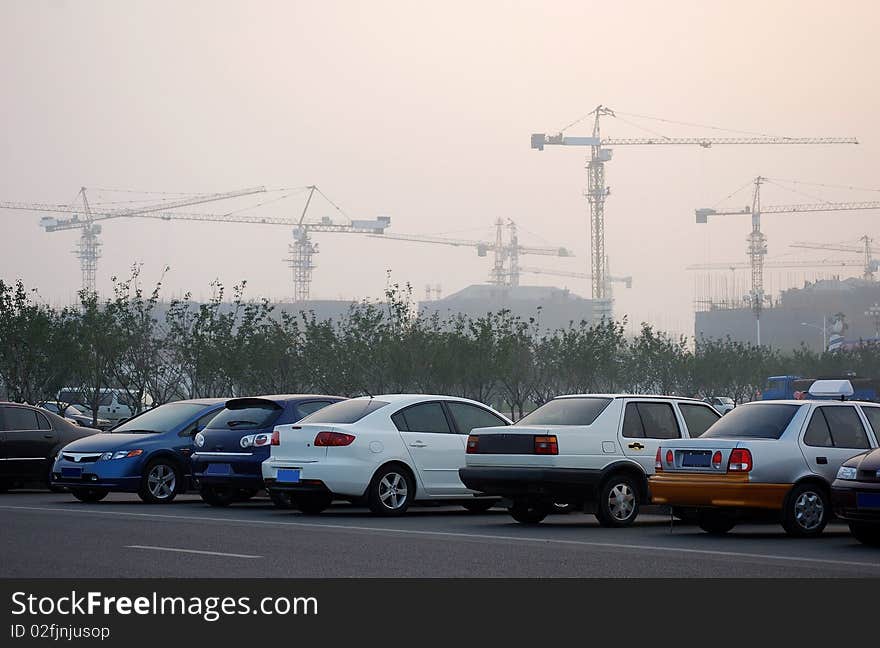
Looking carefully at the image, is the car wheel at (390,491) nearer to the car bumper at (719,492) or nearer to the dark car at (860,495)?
the car bumper at (719,492)

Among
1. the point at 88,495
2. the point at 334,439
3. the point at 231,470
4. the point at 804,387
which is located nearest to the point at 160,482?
the point at 88,495

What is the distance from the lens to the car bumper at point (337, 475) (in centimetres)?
1847

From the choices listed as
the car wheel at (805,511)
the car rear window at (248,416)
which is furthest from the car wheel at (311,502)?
the car wheel at (805,511)

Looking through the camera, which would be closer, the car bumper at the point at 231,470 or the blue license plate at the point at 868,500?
the blue license plate at the point at 868,500

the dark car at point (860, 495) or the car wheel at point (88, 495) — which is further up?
the dark car at point (860, 495)

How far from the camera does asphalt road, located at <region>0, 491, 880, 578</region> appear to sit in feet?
39.9

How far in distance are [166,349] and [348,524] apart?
32367mm

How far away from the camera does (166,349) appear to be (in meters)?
48.8

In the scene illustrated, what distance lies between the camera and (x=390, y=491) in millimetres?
18922

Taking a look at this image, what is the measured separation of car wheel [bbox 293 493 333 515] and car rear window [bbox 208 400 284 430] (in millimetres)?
1456

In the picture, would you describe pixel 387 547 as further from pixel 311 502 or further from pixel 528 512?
pixel 311 502

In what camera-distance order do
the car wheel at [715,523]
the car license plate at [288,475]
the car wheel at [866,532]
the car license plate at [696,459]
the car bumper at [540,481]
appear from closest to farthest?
1. the car wheel at [866,532]
2. the car license plate at [696,459]
3. the car wheel at [715,523]
4. the car bumper at [540,481]
5. the car license plate at [288,475]

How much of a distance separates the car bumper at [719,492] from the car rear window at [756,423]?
0.66 metres
